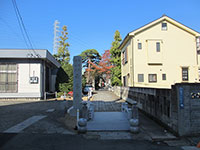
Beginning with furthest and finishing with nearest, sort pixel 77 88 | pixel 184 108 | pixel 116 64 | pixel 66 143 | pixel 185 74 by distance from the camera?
pixel 116 64 < pixel 185 74 < pixel 77 88 < pixel 184 108 < pixel 66 143

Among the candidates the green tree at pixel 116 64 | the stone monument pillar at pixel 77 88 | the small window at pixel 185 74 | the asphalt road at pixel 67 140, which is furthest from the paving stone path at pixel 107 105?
the green tree at pixel 116 64

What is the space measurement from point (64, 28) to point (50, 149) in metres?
36.1

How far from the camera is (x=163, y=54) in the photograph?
17.2m

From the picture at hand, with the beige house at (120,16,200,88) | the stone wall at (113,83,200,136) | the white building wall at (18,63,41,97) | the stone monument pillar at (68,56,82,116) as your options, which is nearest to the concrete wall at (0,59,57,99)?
the white building wall at (18,63,41,97)

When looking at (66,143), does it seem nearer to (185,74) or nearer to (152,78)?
(152,78)

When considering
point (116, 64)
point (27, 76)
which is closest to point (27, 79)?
point (27, 76)

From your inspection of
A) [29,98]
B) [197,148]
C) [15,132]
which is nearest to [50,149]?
[15,132]

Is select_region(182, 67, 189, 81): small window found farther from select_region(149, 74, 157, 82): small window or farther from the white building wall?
the white building wall

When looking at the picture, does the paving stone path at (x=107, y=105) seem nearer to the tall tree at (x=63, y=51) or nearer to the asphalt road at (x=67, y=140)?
the asphalt road at (x=67, y=140)

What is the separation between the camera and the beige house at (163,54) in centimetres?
1695

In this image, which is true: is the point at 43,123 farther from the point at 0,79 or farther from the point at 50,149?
the point at 0,79

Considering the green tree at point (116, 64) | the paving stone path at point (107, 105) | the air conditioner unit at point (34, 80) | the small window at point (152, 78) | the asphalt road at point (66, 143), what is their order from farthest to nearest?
the green tree at point (116, 64), the small window at point (152, 78), the air conditioner unit at point (34, 80), the paving stone path at point (107, 105), the asphalt road at point (66, 143)

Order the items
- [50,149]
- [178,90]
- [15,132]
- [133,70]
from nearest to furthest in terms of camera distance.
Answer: [50,149], [178,90], [15,132], [133,70]

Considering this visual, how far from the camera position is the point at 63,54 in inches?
1406
